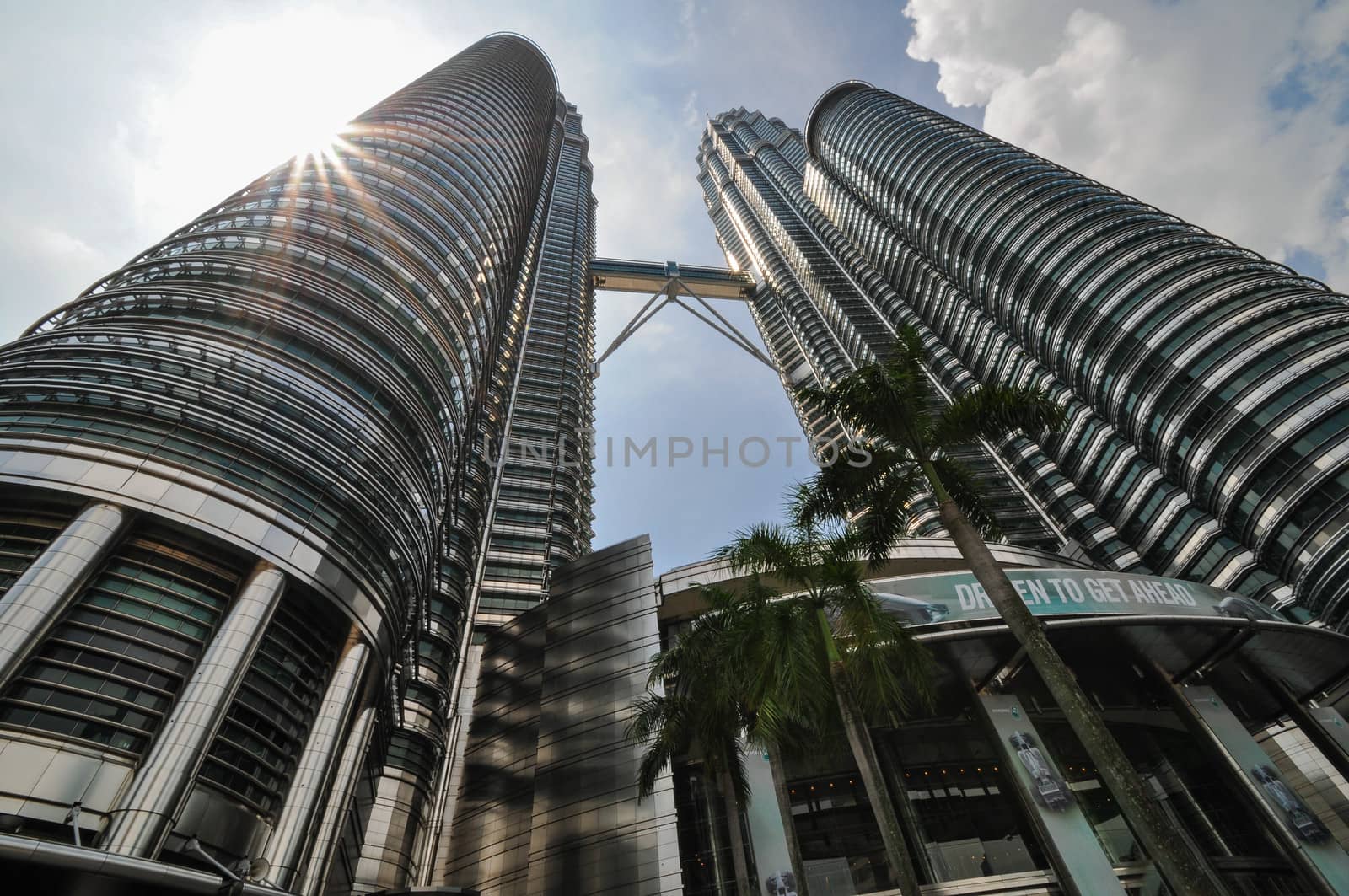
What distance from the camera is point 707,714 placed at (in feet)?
64.2

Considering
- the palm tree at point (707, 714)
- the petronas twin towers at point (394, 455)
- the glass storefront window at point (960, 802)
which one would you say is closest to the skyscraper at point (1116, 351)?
the petronas twin towers at point (394, 455)

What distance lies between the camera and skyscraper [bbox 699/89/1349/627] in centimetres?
4612

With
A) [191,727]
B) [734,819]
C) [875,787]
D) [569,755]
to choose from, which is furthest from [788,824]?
[191,727]

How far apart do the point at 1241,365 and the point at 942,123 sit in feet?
219

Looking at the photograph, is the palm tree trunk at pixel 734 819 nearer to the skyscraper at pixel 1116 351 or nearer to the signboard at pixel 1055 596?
the signboard at pixel 1055 596

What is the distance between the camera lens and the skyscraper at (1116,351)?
46.1 meters

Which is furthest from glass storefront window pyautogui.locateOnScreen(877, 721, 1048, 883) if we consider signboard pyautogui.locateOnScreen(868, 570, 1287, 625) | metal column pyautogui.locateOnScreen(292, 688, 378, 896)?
metal column pyautogui.locateOnScreen(292, 688, 378, 896)

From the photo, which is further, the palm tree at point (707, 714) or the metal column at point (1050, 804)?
the metal column at point (1050, 804)

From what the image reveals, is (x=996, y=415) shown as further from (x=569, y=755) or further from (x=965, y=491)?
(x=569, y=755)

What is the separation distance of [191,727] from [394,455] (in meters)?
14.5

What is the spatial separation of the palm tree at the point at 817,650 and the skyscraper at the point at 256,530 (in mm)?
15423

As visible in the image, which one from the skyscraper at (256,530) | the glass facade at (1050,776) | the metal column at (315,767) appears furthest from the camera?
the glass facade at (1050,776)

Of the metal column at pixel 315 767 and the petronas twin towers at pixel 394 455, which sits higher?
the petronas twin towers at pixel 394 455

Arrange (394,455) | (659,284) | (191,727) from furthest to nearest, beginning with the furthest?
(659,284), (394,455), (191,727)
